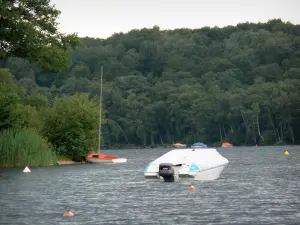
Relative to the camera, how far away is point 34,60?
59.4 metres

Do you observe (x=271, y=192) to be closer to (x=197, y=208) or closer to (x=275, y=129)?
(x=197, y=208)

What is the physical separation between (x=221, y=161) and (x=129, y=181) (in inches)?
287

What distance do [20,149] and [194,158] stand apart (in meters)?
25.2

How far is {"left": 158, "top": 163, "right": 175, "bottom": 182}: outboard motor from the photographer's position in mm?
50625

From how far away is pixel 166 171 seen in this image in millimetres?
50688

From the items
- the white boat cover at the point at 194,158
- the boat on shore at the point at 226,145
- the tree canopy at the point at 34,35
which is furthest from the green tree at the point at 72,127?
the boat on shore at the point at 226,145

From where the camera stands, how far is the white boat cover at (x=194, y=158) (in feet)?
Answer: 175

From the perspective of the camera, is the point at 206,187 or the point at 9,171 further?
the point at 9,171

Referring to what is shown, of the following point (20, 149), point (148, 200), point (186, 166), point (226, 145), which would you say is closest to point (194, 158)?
point (186, 166)

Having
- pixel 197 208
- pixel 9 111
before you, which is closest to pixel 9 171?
pixel 9 111

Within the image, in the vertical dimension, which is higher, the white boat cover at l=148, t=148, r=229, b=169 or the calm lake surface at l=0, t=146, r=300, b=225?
the white boat cover at l=148, t=148, r=229, b=169

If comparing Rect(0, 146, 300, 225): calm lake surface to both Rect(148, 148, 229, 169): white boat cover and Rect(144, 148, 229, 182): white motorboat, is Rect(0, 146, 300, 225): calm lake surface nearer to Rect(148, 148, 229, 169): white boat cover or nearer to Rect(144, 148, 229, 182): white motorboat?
Rect(144, 148, 229, 182): white motorboat

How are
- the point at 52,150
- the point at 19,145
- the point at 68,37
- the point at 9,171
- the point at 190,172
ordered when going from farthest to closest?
the point at 52,150, the point at 19,145, the point at 9,171, the point at 68,37, the point at 190,172

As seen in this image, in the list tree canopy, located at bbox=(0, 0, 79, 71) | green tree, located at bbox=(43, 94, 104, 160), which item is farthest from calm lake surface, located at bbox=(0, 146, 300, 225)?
green tree, located at bbox=(43, 94, 104, 160)
